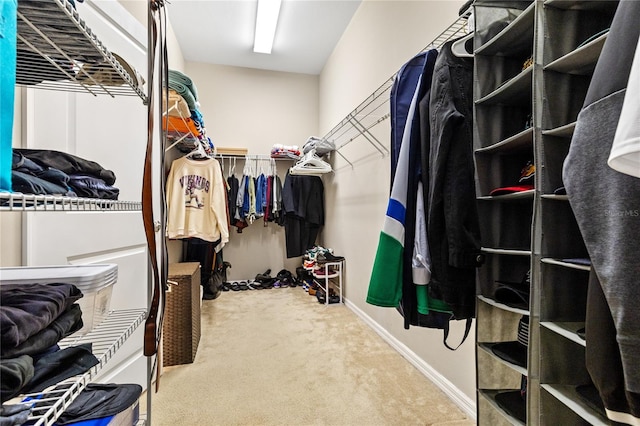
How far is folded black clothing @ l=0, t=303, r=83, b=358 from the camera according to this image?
19.1 inches

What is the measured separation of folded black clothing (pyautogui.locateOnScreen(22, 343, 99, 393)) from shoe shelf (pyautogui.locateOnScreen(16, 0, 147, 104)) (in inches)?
24.7

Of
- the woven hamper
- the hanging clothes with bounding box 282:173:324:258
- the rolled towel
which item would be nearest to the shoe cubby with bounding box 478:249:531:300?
the woven hamper

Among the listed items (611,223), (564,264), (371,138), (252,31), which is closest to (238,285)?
(371,138)

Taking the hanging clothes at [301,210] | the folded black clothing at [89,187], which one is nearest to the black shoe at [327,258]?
the hanging clothes at [301,210]

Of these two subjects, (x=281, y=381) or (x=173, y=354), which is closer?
(x=281, y=381)

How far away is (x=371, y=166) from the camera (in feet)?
8.78

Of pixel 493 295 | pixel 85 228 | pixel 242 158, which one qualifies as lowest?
pixel 493 295

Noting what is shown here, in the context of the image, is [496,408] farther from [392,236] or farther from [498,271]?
[392,236]

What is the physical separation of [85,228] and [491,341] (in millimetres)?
1780

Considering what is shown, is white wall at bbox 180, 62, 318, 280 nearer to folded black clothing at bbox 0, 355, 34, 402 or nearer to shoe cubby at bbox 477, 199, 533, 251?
shoe cubby at bbox 477, 199, 533, 251

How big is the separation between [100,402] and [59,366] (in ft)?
0.69

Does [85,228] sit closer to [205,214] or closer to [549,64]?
[205,214]

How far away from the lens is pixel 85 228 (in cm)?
143

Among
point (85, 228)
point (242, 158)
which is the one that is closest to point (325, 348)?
point (85, 228)
